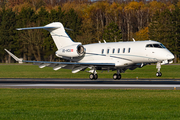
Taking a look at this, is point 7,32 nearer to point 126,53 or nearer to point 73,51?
point 73,51

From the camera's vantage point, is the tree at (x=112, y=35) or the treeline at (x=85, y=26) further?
the treeline at (x=85, y=26)

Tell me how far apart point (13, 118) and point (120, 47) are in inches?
948

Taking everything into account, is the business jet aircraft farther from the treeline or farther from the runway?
the treeline

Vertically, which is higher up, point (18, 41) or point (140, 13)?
point (140, 13)

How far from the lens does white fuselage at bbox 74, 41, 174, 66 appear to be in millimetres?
33188

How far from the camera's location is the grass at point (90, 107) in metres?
12.5

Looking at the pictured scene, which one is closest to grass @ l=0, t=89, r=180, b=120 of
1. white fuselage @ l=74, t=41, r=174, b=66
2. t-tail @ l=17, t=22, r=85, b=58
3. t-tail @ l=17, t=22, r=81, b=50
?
white fuselage @ l=74, t=41, r=174, b=66

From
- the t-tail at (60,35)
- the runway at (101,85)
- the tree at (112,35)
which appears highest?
the t-tail at (60,35)

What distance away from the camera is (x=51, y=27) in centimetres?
3950

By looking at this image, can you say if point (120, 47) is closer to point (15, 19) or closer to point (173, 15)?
point (173, 15)

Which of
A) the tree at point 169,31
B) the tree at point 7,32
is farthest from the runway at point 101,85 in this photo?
the tree at point 7,32

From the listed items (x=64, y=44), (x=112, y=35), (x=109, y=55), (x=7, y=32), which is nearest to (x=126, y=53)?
(x=109, y=55)

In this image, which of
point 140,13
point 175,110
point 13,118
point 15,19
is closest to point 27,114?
point 13,118

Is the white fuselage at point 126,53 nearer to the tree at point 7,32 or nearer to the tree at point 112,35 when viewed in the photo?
the tree at point 112,35
